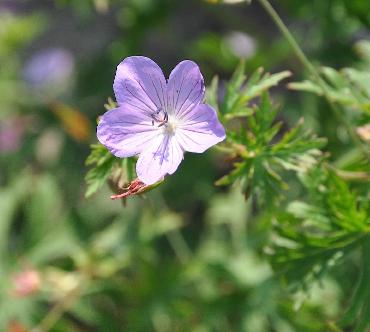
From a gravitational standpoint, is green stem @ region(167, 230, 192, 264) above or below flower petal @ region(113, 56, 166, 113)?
below

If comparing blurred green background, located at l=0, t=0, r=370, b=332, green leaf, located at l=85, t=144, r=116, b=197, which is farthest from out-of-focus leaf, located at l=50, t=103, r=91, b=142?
green leaf, located at l=85, t=144, r=116, b=197

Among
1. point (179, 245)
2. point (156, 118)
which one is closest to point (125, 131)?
point (156, 118)

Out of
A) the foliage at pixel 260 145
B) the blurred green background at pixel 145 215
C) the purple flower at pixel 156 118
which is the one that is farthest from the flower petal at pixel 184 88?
the blurred green background at pixel 145 215

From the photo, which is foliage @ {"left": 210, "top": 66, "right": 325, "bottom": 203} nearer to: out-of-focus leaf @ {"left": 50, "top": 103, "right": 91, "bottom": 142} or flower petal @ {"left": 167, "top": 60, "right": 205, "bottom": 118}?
flower petal @ {"left": 167, "top": 60, "right": 205, "bottom": 118}

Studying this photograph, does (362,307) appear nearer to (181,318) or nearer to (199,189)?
(181,318)

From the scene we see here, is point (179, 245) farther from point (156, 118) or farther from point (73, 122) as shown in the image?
point (156, 118)

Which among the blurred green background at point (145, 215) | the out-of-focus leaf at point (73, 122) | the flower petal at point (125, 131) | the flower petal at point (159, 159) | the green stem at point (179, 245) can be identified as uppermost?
the flower petal at point (125, 131)

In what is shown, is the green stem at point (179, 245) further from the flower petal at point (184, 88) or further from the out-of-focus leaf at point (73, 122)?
the flower petal at point (184, 88)

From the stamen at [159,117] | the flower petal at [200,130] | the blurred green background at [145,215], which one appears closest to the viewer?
the flower petal at [200,130]
